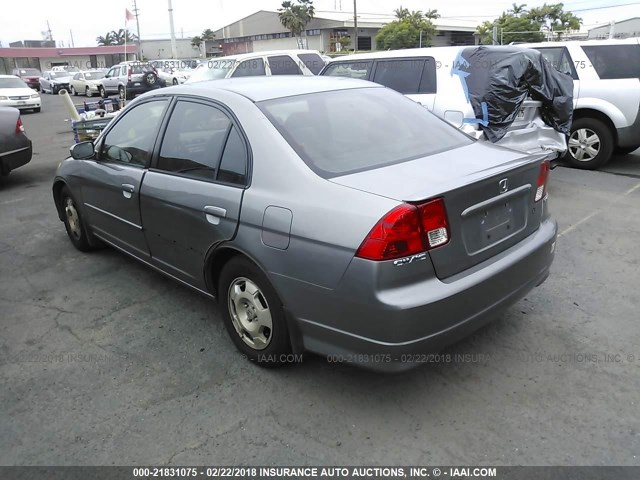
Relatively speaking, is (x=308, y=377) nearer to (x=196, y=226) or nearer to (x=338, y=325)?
(x=338, y=325)

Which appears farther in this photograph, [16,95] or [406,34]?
[406,34]

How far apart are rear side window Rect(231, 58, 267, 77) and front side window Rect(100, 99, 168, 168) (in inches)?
340

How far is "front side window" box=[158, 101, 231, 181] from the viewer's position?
3.33 meters

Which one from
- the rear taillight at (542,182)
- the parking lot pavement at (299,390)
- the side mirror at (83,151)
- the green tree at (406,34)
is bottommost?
the parking lot pavement at (299,390)

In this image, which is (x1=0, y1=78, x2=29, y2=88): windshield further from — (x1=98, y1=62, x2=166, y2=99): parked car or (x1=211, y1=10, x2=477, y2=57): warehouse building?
(x1=211, y1=10, x2=477, y2=57): warehouse building

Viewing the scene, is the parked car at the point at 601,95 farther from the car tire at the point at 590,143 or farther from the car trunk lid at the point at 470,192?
the car trunk lid at the point at 470,192

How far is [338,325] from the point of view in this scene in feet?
8.54

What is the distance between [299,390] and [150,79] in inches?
972

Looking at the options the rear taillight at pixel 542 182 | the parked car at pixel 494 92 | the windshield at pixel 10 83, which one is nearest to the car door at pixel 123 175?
the rear taillight at pixel 542 182

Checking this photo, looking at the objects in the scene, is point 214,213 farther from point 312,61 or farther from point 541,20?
point 541,20

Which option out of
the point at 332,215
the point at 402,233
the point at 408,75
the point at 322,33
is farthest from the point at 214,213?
the point at 322,33

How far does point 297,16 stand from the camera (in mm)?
73000

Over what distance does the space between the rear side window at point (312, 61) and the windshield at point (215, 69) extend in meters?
1.84

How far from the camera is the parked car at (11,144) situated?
316 inches
